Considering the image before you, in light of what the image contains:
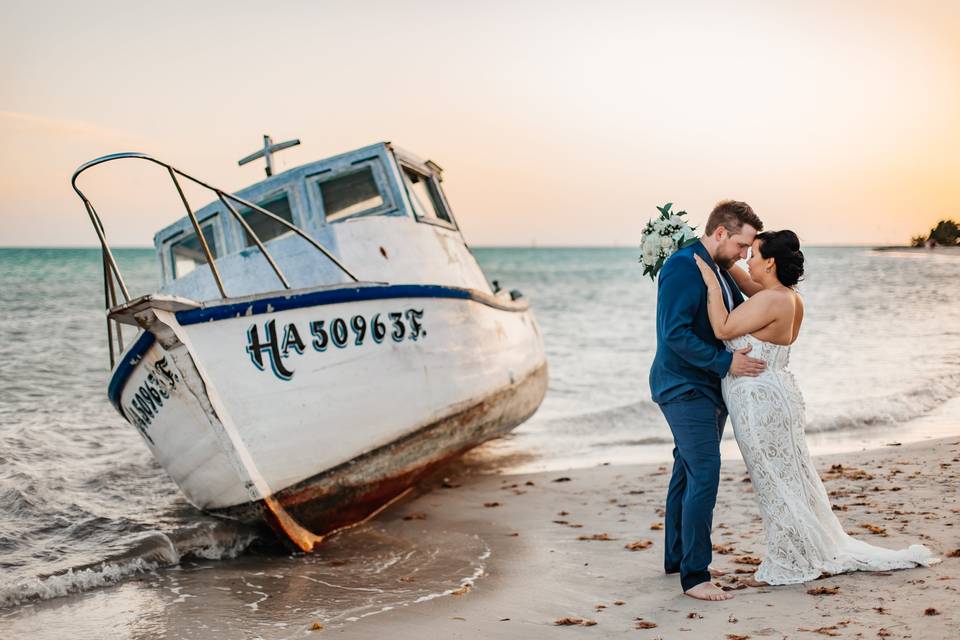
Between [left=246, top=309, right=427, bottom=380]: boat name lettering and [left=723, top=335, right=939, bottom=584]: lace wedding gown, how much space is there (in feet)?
9.75

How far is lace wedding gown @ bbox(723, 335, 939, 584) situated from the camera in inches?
168

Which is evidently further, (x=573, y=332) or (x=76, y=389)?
(x=573, y=332)

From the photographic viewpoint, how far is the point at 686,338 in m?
4.23

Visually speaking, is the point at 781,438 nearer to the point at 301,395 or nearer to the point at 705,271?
the point at 705,271

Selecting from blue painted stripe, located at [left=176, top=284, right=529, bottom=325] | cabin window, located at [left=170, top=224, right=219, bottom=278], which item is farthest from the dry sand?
cabin window, located at [left=170, top=224, right=219, bottom=278]

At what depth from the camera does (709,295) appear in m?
4.30

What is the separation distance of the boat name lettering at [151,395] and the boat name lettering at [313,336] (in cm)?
59

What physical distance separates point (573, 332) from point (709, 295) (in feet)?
65.0

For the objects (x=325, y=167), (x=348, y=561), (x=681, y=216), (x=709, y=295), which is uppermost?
(x=325, y=167)

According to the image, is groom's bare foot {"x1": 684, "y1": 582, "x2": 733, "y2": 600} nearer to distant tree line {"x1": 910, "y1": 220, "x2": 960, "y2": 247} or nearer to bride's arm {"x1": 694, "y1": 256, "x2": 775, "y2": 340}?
bride's arm {"x1": 694, "y1": 256, "x2": 775, "y2": 340}

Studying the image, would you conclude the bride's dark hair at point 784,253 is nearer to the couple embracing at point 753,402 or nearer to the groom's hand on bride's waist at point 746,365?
the couple embracing at point 753,402

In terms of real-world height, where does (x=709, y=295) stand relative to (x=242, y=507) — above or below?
above

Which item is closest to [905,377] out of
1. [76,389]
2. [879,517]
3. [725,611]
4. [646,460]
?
[646,460]

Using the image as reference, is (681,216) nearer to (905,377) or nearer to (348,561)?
(348,561)
